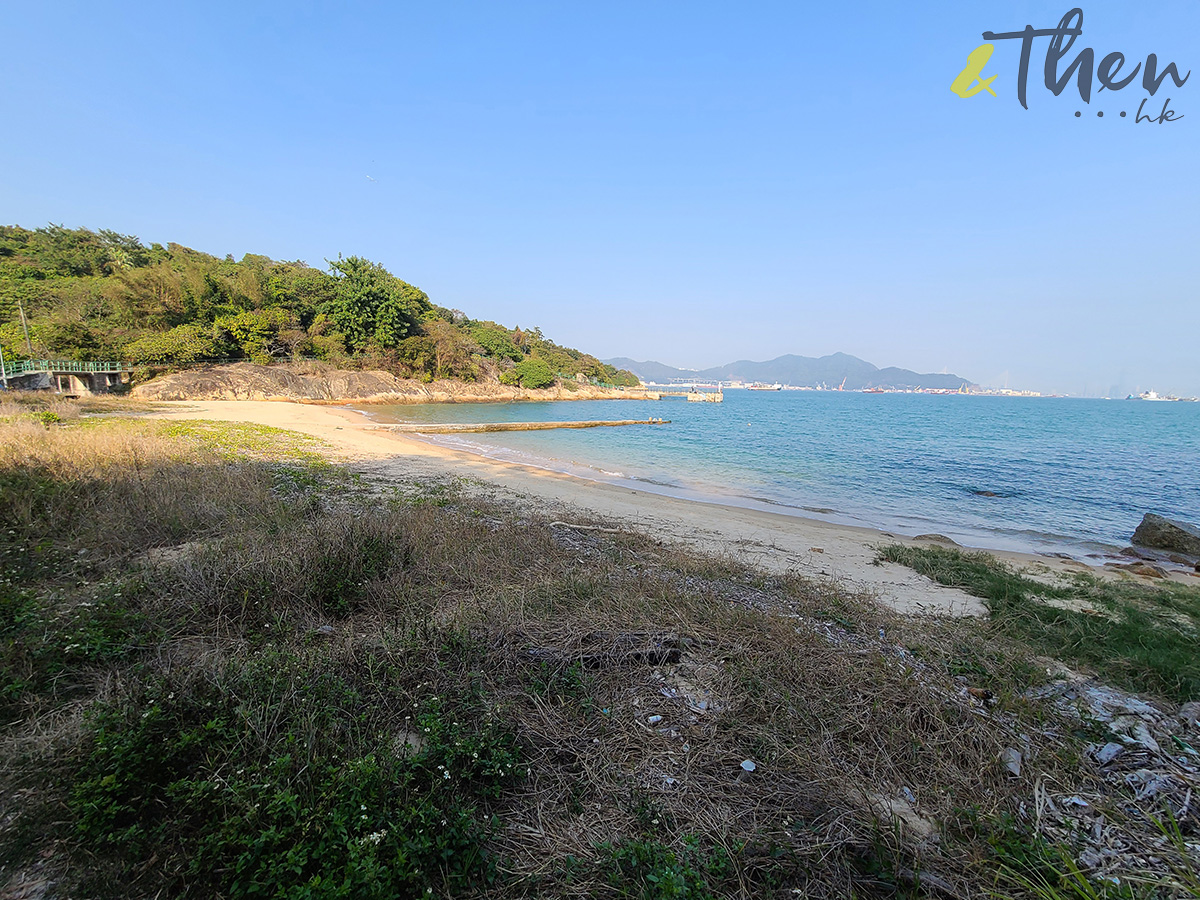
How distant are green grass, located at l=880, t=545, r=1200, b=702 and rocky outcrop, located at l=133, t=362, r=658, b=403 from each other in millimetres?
48940

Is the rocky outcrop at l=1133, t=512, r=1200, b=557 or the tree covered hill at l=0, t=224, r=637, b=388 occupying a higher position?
the tree covered hill at l=0, t=224, r=637, b=388

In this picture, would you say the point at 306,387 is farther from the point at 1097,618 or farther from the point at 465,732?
the point at 1097,618

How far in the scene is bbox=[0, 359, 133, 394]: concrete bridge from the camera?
28.7 m

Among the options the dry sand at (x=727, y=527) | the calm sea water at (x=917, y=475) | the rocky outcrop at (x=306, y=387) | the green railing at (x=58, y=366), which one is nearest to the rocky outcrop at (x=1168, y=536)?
the calm sea water at (x=917, y=475)

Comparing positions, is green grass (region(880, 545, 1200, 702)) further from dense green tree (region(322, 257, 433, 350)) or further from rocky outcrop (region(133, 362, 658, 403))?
dense green tree (region(322, 257, 433, 350))

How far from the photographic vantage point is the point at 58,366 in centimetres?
3189

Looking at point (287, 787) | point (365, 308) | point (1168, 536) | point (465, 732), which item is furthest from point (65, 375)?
point (1168, 536)

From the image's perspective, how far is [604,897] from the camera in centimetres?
194

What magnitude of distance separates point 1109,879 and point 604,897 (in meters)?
2.14

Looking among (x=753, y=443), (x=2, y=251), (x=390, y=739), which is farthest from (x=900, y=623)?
(x=2, y=251)

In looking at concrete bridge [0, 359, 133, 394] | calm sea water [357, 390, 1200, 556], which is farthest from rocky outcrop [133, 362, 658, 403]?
calm sea water [357, 390, 1200, 556]

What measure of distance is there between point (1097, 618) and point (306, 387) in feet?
175

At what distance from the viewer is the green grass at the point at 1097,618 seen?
4328 mm

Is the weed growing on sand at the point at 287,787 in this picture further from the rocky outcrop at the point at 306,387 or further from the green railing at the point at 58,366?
the rocky outcrop at the point at 306,387
